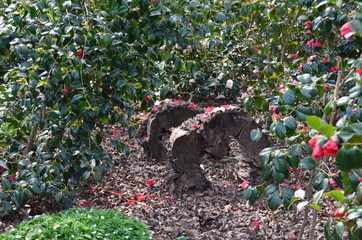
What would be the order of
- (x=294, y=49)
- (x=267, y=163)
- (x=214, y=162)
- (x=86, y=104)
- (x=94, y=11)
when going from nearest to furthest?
(x=267, y=163)
(x=86, y=104)
(x=94, y=11)
(x=214, y=162)
(x=294, y=49)

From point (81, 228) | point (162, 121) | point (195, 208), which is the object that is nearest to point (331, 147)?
point (81, 228)

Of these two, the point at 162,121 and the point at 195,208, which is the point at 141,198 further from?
the point at 162,121

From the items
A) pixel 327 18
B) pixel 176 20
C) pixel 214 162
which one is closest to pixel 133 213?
pixel 214 162

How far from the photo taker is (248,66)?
5.06 m

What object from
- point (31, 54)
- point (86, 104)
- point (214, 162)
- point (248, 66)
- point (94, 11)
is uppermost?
point (94, 11)

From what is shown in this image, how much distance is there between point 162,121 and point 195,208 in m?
1.16

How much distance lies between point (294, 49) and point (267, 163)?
321 centimetres

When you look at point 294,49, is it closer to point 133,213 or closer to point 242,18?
point 242,18

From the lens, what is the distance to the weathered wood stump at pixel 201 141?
3674mm

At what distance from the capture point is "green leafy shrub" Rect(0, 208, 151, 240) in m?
2.37

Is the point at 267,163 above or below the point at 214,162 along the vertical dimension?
above

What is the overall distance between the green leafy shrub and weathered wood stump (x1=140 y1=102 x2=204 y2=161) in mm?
1789

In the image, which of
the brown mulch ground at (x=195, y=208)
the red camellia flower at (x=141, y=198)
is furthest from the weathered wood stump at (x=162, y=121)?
the red camellia flower at (x=141, y=198)

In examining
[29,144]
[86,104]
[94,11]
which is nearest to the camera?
[86,104]
